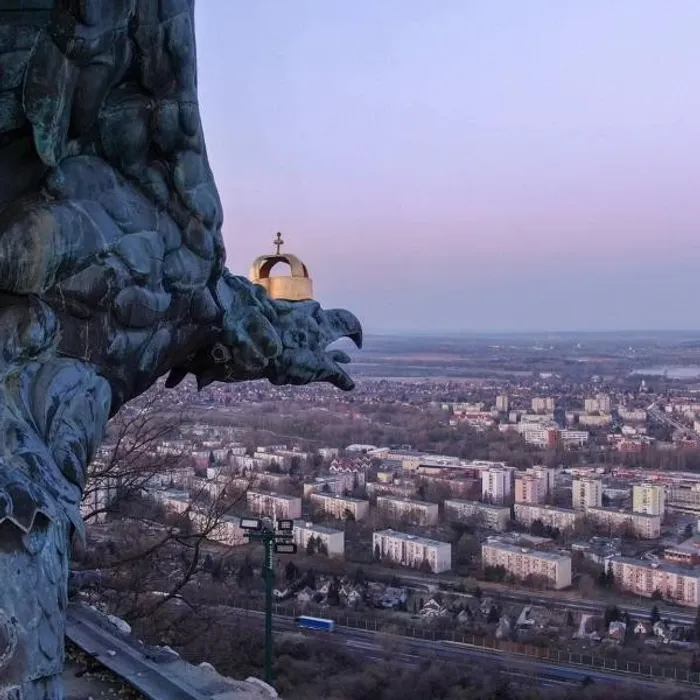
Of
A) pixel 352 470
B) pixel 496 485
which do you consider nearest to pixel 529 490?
pixel 496 485

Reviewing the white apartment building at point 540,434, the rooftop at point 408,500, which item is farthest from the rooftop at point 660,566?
the white apartment building at point 540,434

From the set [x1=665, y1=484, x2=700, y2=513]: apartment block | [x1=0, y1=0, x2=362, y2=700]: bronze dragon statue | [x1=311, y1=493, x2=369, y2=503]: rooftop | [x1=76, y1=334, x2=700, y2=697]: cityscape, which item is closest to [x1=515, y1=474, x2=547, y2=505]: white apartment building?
[x1=76, y1=334, x2=700, y2=697]: cityscape

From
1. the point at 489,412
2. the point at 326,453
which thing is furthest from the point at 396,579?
the point at 489,412

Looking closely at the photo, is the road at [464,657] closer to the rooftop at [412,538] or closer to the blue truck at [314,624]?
the blue truck at [314,624]

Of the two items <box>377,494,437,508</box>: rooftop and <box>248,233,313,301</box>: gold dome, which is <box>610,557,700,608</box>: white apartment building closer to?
<box>377,494,437,508</box>: rooftop

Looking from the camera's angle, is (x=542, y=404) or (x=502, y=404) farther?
(x=542, y=404)

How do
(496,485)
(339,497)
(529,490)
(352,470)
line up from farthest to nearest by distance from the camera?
(352,470)
(496,485)
(529,490)
(339,497)

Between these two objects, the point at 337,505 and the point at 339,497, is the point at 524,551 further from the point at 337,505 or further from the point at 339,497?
the point at 339,497

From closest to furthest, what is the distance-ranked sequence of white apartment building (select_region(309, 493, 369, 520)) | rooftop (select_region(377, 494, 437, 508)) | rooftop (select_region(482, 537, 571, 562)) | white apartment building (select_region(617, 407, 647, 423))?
rooftop (select_region(482, 537, 571, 562))
white apartment building (select_region(309, 493, 369, 520))
rooftop (select_region(377, 494, 437, 508))
white apartment building (select_region(617, 407, 647, 423))
